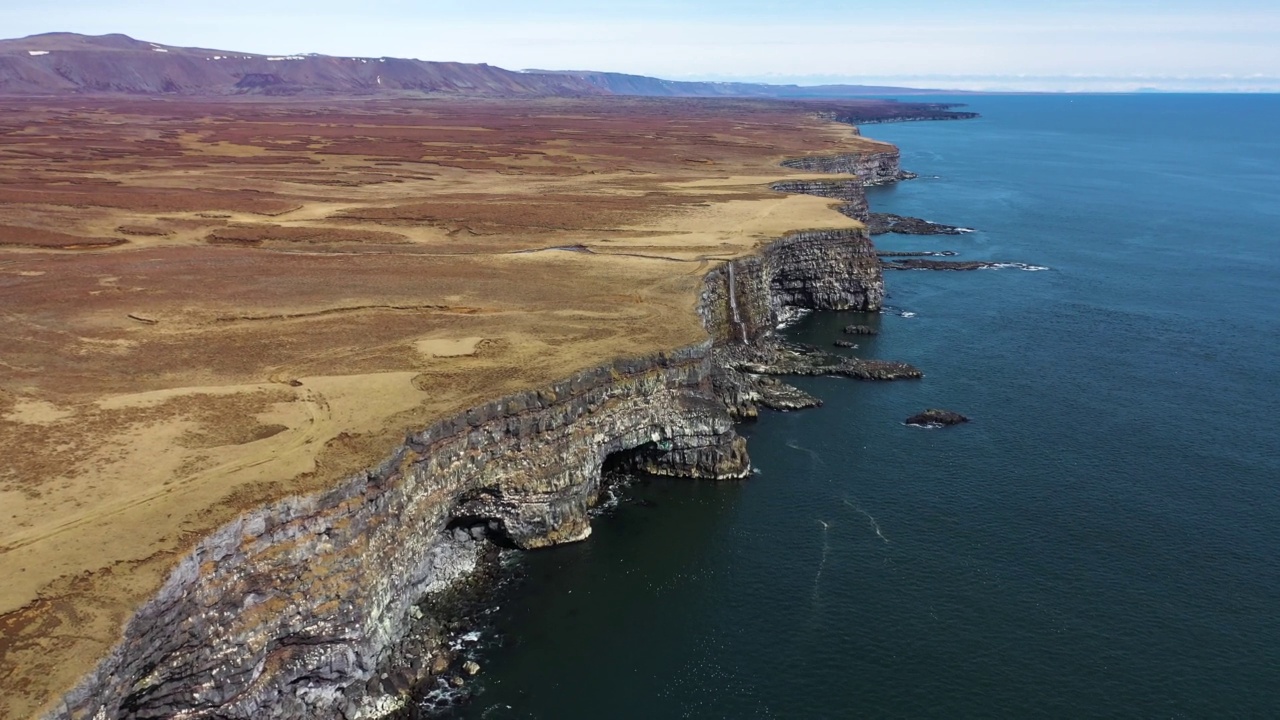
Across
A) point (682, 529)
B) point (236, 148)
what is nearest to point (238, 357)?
point (682, 529)

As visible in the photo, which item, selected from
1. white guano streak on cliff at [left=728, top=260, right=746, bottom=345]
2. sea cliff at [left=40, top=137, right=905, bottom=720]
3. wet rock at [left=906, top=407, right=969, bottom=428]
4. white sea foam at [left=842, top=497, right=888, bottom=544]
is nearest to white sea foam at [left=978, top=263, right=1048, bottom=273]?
white guano streak on cliff at [left=728, top=260, right=746, bottom=345]

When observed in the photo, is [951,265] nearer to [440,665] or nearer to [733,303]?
[733,303]

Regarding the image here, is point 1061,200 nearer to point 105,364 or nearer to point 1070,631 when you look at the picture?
point 1070,631

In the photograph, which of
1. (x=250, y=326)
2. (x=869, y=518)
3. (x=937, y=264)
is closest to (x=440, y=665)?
(x=869, y=518)

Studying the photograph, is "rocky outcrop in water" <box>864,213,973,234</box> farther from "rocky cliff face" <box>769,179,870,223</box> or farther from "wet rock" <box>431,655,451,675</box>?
"wet rock" <box>431,655,451,675</box>

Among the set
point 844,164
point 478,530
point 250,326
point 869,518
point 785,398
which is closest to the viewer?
point 478,530

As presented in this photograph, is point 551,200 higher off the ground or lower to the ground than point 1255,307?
higher
